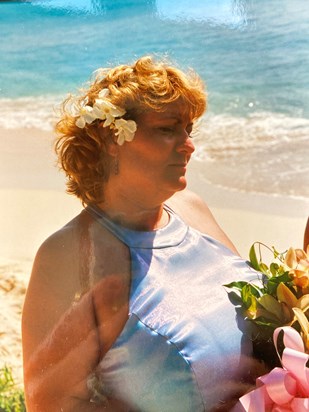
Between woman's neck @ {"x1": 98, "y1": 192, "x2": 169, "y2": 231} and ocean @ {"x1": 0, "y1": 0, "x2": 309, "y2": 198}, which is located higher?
ocean @ {"x1": 0, "y1": 0, "x2": 309, "y2": 198}

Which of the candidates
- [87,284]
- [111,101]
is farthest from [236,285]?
[111,101]

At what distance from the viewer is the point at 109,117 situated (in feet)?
3.05

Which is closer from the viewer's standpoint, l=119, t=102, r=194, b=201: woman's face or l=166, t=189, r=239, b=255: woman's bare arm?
l=119, t=102, r=194, b=201: woman's face

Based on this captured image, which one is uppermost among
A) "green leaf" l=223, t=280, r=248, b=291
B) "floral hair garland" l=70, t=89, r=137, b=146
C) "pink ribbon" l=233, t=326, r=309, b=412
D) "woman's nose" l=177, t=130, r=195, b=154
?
"floral hair garland" l=70, t=89, r=137, b=146

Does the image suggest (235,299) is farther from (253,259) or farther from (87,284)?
(87,284)

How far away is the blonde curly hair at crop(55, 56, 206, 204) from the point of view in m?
0.95

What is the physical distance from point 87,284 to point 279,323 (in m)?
0.32

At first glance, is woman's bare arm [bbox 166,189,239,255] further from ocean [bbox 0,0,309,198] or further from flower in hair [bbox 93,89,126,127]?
flower in hair [bbox 93,89,126,127]

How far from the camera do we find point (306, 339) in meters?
0.99

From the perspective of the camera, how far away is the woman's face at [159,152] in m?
0.96

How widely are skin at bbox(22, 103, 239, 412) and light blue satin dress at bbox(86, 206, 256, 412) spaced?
2cm

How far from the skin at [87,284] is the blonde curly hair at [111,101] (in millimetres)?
19

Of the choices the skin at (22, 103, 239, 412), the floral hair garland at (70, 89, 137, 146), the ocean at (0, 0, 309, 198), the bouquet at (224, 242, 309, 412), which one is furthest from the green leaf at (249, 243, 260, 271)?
the floral hair garland at (70, 89, 137, 146)

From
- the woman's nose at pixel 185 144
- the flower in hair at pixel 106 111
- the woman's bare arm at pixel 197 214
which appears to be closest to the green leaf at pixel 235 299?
the woman's bare arm at pixel 197 214
